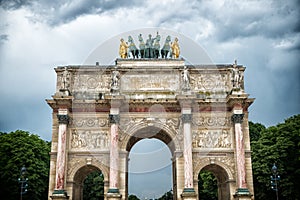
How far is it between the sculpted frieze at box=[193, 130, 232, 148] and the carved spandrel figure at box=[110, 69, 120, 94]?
593 centimetres

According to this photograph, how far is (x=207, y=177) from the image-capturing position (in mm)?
40906

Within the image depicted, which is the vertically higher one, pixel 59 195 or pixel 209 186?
pixel 209 186

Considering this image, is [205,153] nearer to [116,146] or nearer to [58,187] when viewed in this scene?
[116,146]

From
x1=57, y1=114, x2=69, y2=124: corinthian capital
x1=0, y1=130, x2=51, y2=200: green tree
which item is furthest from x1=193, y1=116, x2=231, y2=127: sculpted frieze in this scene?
x1=0, y1=130, x2=51, y2=200: green tree

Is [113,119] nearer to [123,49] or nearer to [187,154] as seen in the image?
[187,154]

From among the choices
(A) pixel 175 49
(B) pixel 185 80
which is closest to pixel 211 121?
(B) pixel 185 80

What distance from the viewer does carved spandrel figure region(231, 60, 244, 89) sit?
27.2 m

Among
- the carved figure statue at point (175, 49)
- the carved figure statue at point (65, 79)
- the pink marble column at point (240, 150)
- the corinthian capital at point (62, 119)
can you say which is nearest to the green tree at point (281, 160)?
the pink marble column at point (240, 150)

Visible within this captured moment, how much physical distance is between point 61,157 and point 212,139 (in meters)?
9.84

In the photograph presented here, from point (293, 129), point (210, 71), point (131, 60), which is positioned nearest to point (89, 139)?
point (131, 60)

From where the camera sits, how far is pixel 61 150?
25.9 meters

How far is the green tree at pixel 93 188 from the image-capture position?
4529 centimetres

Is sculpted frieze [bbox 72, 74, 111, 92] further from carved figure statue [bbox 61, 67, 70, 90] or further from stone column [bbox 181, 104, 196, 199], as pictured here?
stone column [bbox 181, 104, 196, 199]

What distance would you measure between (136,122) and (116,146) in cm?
219
